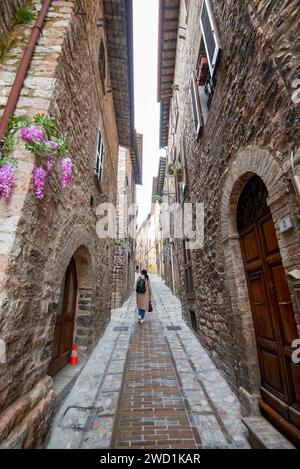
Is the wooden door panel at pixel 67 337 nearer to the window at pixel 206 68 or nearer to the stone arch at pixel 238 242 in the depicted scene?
the stone arch at pixel 238 242

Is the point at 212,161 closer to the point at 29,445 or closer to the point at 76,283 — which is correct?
the point at 76,283

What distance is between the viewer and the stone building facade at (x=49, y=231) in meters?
1.93

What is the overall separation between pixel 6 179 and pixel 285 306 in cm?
292

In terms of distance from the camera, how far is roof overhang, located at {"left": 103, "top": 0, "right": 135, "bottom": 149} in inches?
213

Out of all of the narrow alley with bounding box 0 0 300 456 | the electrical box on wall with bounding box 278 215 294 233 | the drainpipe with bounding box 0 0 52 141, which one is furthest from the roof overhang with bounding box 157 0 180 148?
the electrical box on wall with bounding box 278 215 294 233

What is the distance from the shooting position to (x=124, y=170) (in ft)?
38.8

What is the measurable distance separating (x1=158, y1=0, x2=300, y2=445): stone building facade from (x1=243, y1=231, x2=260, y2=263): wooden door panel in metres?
0.01

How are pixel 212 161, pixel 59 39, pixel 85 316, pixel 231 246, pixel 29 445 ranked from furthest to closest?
pixel 85 316, pixel 212 161, pixel 231 246, pixel 59 39, pixel 29 445

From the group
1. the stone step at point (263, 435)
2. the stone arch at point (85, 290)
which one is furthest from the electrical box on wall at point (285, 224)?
the stone arch at point (85, 290)

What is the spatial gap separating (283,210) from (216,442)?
7.86 feet

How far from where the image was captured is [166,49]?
8484 millimetres
